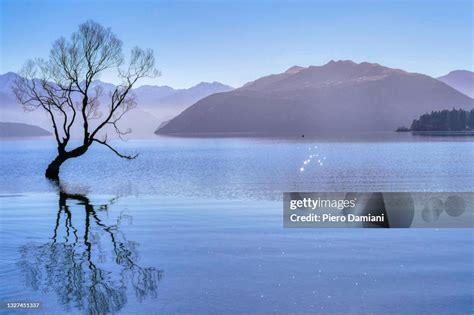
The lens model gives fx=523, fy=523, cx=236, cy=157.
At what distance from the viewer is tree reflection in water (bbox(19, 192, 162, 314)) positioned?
46.1ft

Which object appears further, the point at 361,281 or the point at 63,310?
the point at 361,281

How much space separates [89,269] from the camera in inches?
666

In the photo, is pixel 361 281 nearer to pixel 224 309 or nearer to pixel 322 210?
pixel 224 309

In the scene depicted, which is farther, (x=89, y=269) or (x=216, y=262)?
(x=216, y=262)

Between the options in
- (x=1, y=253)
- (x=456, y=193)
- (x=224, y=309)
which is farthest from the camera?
(x=456, y=193)

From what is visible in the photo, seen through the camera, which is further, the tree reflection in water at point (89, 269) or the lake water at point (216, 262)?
the tree reflection in water at point (89, 269)

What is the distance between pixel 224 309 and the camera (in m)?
13.1

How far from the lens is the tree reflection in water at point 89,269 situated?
46.1 feet

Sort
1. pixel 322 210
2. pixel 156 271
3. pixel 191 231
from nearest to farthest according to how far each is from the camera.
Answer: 1. pixel 156 271
2. pixel 191 231
3. pixel 322 210

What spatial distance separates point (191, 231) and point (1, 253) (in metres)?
8.16

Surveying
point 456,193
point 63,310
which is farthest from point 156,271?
point 456,193

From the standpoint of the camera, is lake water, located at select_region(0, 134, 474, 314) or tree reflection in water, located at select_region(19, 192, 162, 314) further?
tree reflection in water, located at select_region(19, 192, 162, 314)

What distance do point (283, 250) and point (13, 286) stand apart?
9518 millimetres

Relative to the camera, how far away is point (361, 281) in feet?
51.1
